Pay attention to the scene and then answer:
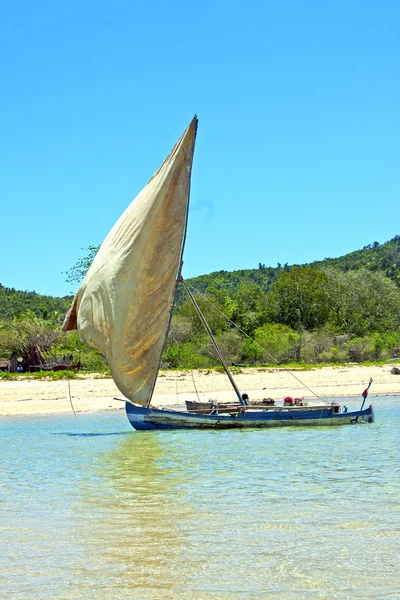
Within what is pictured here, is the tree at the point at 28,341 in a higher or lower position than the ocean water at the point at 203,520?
higher

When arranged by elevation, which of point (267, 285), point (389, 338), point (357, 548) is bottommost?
point (357, 548)

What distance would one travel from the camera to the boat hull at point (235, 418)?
779 inches

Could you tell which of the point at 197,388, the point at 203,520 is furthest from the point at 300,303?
the point at 203,520

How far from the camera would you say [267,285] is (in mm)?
112250

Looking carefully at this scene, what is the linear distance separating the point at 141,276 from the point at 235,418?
453cm

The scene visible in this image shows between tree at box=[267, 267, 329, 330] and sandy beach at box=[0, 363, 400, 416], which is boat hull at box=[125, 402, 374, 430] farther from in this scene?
tree at box=[267, 267, 329, 330]

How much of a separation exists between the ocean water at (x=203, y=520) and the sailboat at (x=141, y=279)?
6.90ft

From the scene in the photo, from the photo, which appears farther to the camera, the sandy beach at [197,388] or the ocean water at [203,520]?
the sandy beach at [197,388]

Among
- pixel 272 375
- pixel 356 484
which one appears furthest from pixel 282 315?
pixel 356 484

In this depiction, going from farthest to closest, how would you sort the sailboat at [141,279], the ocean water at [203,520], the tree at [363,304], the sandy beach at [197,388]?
the tree at [363,304] < the sandy beach at [197,388] < the sailboat at [141,279] < the ocean water at [203,520]

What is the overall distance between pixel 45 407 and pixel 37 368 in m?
12.7

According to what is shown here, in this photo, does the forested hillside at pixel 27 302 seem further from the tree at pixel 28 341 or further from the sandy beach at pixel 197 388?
the sandy beach at pixel 197 388

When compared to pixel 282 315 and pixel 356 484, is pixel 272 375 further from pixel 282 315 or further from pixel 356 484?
pixel 356 484

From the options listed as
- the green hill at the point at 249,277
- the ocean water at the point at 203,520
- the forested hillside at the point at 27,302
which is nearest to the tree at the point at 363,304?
the green hill at the point at 249,277
